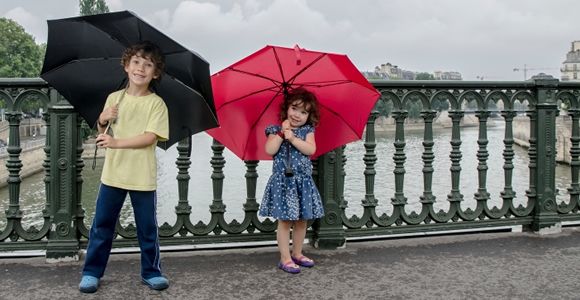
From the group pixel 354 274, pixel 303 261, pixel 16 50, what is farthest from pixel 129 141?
pixel 16 50

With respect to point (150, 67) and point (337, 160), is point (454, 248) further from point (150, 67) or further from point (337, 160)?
point (150, 67)

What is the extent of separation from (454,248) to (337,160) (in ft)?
3.60

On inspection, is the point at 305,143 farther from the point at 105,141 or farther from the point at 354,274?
the point at 105,141

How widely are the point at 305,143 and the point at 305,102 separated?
0.85ft

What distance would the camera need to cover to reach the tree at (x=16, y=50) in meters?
49.9

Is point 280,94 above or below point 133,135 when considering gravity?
above

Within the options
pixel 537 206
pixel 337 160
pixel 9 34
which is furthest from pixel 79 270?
pixel 9 34

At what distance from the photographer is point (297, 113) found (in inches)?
134

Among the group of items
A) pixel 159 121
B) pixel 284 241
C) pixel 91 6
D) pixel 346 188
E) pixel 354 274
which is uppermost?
pixel 91 6

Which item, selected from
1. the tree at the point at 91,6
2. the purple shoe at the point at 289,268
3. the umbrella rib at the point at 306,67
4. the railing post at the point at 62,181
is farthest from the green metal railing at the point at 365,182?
the tree at the point at 91,6

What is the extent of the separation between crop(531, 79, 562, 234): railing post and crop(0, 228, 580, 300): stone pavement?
→ 300mm

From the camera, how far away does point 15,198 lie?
3.75m

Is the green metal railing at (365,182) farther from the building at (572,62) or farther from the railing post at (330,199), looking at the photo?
the building at (572,62)

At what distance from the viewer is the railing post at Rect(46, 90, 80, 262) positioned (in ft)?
11.8
